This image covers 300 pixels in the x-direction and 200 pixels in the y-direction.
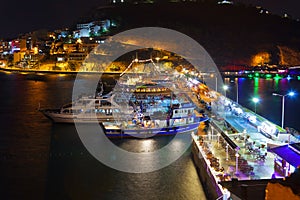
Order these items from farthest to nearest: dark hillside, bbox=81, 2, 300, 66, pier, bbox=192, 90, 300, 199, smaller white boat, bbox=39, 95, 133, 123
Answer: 1. dark hillside, bbox=81, 2, 300, 66
2. smaller white boat, bbox=39, 95, 133, 123
3. pier, bbox=192, 90, 300, 199

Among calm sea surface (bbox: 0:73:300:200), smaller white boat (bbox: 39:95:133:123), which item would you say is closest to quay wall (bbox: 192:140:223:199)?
calm sea surface (bbox: 0:73:300:200)

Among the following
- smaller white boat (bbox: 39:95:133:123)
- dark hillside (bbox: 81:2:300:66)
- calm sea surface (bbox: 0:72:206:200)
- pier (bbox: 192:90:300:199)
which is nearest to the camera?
pier (bbox: 192:90:300:199)

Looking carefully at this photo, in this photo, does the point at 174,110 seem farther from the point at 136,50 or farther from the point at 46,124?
the point at 136,50

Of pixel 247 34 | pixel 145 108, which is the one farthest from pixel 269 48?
pixel 145 108

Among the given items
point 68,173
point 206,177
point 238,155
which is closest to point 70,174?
point 68,173

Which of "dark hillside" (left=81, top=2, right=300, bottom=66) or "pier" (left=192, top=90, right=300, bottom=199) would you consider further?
"dark hillside" (left=81, top=2, right=300, bottom=66)

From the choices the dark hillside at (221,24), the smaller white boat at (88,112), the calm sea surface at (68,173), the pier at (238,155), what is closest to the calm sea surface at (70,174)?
the calm sea surface at (68,173)

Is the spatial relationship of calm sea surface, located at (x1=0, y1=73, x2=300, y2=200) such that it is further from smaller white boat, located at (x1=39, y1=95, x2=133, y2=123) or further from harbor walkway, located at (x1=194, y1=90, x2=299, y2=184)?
harbor walkway, located at (x1=194, y1=90, x2=299, y2=184)

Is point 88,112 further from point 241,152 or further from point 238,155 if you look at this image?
point 238,155
